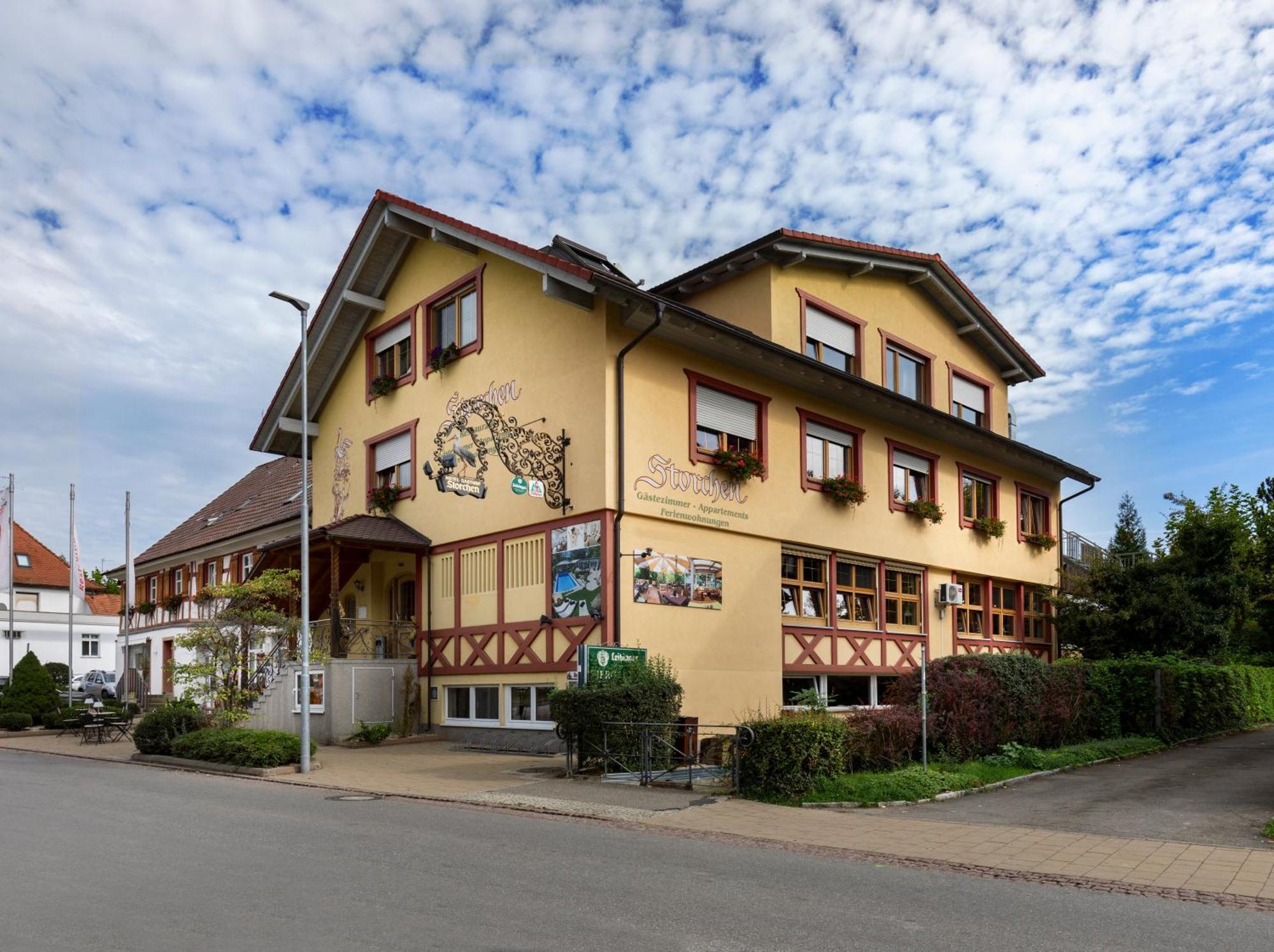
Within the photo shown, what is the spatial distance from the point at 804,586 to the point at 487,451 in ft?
23.0

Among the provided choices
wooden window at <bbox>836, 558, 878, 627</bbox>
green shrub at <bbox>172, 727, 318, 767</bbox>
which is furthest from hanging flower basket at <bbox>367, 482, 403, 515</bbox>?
wooden window at <bbox>836, 558, 878, 627</bbox>

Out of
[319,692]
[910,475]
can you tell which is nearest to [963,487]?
[910,475]

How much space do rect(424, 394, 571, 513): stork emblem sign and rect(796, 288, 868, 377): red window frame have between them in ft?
21.6

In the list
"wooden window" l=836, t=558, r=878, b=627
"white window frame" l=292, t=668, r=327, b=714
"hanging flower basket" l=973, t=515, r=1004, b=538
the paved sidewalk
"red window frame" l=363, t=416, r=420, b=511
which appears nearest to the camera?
the paved sidewalk

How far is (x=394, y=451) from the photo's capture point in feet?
81.0

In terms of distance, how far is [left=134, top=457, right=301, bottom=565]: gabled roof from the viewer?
104 ft

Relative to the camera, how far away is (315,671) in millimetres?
21750

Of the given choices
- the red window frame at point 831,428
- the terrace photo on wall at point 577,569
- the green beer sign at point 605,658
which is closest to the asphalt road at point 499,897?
the green beer sign at point 605,658

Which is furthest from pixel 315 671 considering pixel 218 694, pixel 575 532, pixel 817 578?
pixel 817 578

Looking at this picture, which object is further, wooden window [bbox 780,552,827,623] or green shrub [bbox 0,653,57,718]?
green shrub [bbox 0,653,57,718]

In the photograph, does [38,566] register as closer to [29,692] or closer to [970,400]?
[29,692]

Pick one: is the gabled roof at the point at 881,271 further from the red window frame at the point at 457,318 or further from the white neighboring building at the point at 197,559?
the white neighboring building at the point at 197,559

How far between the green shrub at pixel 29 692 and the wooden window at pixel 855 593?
69.2 ft

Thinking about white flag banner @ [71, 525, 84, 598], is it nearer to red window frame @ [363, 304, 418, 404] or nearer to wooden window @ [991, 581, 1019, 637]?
red window frame @ [363, 304, 418, 404]
